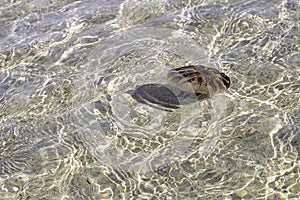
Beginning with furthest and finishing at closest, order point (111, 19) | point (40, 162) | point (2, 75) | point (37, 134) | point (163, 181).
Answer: point (111, 19) < point (2, 75) < point (37, 134) < point (40, 162) < point (163, 181)

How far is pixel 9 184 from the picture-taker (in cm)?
387

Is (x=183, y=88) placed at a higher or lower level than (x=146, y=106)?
higher

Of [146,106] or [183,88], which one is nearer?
[183,88]

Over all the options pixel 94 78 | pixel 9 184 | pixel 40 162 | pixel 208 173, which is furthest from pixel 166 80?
pixel 9 184

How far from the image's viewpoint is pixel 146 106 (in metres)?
4.57

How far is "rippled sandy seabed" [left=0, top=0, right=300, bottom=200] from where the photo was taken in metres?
3.78

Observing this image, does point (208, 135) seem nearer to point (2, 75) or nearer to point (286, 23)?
point (286, 23)

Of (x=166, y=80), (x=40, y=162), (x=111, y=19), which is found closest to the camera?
(x=40, y=162)

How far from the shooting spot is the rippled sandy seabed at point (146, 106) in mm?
3775

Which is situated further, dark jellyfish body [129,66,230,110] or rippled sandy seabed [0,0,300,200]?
dark jellyfish body [129,66,230,110]

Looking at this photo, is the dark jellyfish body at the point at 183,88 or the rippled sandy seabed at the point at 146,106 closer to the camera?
the rippled sandy seabed at the point at 146,106

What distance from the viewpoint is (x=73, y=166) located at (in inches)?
157

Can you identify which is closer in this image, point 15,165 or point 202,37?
point 15,165

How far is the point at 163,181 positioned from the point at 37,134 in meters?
1.54
